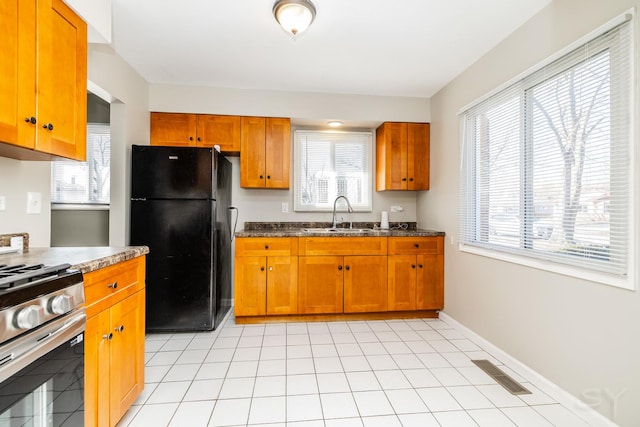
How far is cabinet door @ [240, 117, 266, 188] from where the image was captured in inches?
127

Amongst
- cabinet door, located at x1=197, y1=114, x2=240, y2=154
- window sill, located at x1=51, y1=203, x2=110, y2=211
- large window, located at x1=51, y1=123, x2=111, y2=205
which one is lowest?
window sill, located at x1=51, y1=203, x2=110, y2=211

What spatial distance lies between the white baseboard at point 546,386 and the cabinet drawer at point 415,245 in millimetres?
842

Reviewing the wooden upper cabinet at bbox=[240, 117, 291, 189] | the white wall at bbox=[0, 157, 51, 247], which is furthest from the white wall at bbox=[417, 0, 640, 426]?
the white wall at bbox=[0, 157, 51, 247]

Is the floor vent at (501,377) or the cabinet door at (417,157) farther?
the cabinet door at (417,157)

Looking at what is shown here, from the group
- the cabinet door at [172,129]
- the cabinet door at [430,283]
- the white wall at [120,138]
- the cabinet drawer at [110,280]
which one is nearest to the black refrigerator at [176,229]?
the white wall at [120,138]

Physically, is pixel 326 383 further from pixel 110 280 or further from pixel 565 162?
pixel 565 162

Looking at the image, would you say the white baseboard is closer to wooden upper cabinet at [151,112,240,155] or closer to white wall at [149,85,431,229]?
white wall at [149,85,431,229]

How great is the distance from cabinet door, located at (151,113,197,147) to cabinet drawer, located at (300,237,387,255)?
1.67 m

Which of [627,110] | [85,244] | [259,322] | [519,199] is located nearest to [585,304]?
[519,199]

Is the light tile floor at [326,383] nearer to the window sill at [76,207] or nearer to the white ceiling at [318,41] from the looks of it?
the window sill at [76,207]

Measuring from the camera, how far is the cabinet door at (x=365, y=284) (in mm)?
3053

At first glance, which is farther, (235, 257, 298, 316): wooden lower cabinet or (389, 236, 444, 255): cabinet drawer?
(389, 236, 444, 255): cabinet drawer

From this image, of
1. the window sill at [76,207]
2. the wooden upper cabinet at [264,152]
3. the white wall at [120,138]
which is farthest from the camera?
the wooden upper cabinet at [264,152]

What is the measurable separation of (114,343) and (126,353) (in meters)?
0.15
